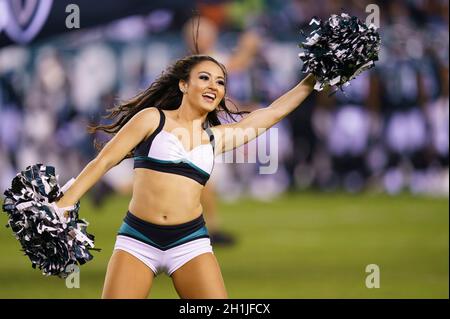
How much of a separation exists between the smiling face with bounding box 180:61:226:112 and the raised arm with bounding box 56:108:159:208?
9.2 inches

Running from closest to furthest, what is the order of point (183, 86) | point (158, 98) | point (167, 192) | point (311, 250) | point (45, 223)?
point (45, 223), point (167, 192), point (183, 86), point (158, 98), point (311, 250)

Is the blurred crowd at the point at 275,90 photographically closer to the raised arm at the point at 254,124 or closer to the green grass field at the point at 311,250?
the green grass field at the point at 311,250

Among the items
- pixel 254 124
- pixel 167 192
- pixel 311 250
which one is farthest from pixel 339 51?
pixel 311 250

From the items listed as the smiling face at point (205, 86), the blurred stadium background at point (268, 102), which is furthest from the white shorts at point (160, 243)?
the blurred stadium background at point (268, 102)

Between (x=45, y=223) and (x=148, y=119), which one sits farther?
(x=148, y=119)

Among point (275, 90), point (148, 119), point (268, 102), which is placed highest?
point (275, 90)

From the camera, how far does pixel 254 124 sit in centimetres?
569

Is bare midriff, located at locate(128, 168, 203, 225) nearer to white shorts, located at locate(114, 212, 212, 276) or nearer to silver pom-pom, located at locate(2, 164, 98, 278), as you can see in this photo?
white shorts, located at locate(114, 212, 212, 276)

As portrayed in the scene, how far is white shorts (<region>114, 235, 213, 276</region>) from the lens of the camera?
17.4ft

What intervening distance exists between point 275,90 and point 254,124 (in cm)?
993

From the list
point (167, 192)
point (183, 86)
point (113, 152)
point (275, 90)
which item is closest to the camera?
point (113, 152)

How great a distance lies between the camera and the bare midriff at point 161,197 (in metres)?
5.34

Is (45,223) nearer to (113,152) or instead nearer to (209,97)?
(113,152)
